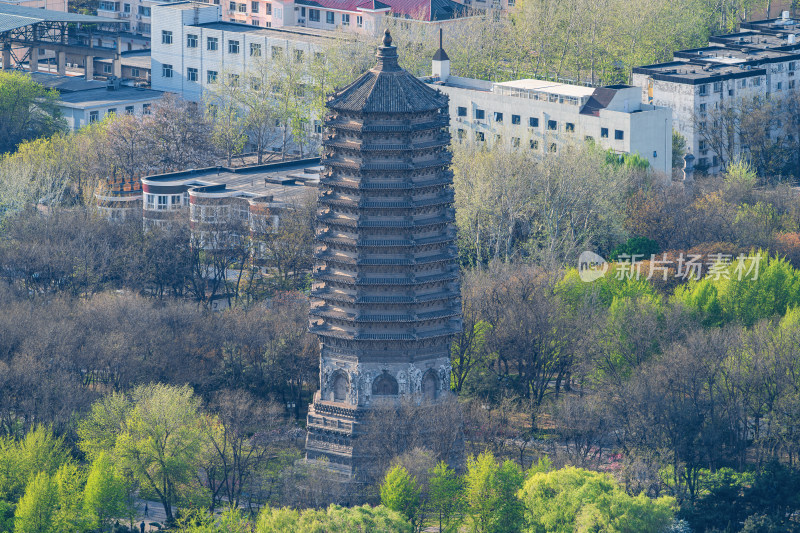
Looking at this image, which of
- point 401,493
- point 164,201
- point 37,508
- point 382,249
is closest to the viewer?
point 37,508

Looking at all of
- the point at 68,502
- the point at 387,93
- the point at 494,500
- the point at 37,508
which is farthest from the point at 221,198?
the point at 494,500

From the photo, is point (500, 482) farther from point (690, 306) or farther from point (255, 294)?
point (255, 294)

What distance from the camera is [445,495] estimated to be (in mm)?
135250

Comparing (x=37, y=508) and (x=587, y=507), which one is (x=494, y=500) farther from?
(x=37, y=508)

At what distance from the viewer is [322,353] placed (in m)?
146

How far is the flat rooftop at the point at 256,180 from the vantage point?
187m

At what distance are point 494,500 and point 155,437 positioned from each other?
22.1m

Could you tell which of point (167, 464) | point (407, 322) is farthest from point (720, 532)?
point (167, 464)

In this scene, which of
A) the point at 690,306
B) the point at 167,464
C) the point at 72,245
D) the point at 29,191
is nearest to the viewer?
the point at 167,464

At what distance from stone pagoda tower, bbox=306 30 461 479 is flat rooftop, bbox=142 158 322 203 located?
129ft

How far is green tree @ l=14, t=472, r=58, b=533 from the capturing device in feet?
434

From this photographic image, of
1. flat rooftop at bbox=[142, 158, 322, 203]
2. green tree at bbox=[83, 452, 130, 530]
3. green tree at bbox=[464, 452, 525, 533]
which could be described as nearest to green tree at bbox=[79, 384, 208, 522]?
green tree at bbox=[83, 452, 130, 530]

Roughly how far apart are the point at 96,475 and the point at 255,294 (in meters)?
42.0

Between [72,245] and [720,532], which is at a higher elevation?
[72,245]
